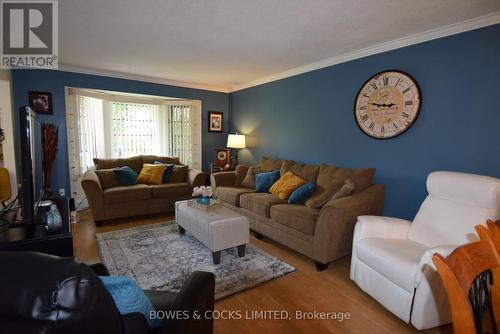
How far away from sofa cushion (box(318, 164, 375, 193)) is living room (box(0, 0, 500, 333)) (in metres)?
0.02

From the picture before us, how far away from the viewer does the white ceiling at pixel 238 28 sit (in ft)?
6.79

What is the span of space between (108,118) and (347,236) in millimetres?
4561

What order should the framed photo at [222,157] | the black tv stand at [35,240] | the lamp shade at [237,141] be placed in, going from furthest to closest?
the framed photo at [222,157] < the lamp shade at [237,141] < the black tv stand at [35,240]

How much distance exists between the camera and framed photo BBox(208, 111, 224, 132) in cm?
546

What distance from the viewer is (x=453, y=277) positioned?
81 cm

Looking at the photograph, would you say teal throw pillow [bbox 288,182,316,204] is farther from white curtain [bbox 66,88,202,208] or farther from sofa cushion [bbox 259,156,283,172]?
white curtain [bbox 66,88,202,208]

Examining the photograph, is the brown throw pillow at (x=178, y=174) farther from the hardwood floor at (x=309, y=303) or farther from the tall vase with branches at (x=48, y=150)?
the hardwood floor at (x=309, y=303)

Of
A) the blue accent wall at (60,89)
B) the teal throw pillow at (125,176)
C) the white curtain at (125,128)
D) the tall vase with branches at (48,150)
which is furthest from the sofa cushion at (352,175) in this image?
the tall vase with branches at (48,150)

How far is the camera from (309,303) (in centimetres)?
197

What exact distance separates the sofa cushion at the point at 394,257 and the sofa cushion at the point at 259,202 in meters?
1.16

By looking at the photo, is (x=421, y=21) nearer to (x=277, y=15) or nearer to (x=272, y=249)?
(x=277, y=15)

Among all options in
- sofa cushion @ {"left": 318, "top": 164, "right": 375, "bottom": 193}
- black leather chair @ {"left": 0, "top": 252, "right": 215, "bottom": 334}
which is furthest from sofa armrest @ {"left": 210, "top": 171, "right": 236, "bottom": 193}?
black leather chair @ {"left": 0, "top": 252, "right": 215, "bottom": 334}

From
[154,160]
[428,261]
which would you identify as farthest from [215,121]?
[428,261]

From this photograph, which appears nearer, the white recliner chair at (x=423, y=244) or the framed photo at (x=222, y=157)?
the white recliner chair at (x=423, y=244)
